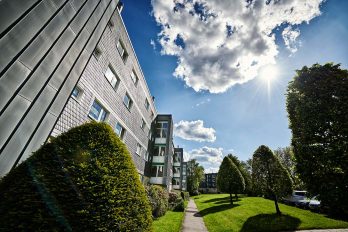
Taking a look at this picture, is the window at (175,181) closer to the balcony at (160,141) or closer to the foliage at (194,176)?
the foliage at (194,176)

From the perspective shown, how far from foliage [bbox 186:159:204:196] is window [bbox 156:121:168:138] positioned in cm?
4363

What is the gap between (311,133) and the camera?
319 inches

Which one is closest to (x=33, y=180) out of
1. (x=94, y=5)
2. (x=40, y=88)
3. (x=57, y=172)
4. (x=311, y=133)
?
(x=57, y=172)

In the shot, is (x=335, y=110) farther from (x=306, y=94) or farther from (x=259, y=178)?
(x=259, y=178)

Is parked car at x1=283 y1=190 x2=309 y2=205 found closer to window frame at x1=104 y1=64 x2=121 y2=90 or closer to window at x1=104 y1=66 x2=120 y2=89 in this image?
window frame at x1=104 y1=64 x2=121 y2=90

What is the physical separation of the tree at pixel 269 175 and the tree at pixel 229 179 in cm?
720

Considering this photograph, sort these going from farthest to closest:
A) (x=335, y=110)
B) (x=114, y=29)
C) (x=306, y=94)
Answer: (x=114, y=29) < (x=306, y=94) < (x=335, y=110)

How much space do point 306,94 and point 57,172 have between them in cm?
1055

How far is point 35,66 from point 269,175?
18.5 metres

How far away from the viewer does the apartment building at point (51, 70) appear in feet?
15.7

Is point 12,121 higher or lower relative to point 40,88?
lower

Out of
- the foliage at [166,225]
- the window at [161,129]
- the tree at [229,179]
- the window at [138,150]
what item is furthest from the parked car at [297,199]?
the window at [138,150]

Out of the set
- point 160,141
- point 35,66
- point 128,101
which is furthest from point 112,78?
point 160,141

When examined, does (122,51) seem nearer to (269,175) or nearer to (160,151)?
(160,151)
